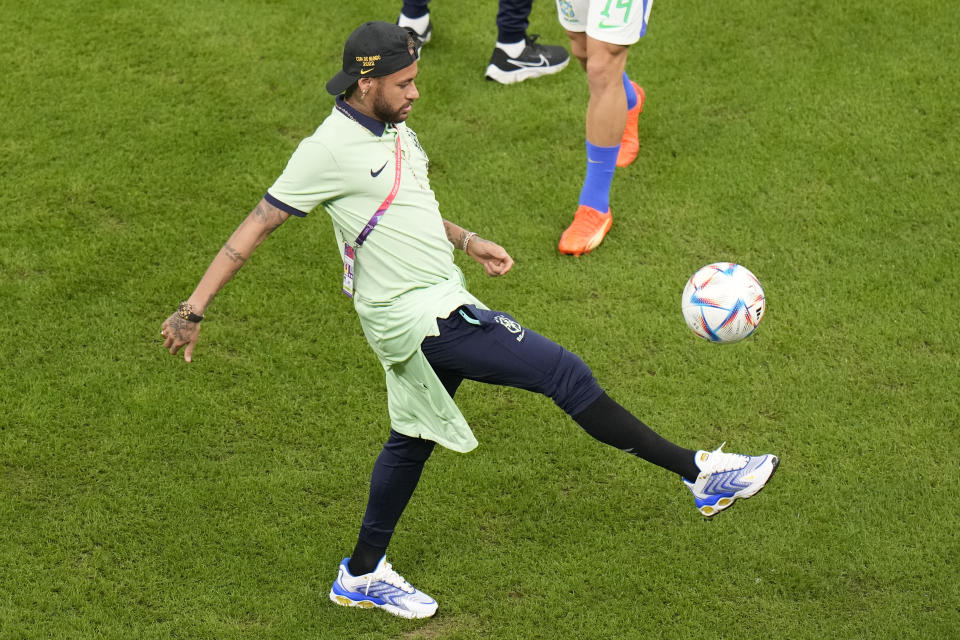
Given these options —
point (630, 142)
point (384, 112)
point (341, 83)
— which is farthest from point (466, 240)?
point (630, 142)

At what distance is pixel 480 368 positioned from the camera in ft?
12.9

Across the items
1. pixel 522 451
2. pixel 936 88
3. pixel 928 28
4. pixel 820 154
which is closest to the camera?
pixel 522 451

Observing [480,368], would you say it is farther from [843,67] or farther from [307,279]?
[843,67]

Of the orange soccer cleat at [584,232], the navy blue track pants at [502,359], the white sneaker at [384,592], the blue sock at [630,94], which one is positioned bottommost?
the white sneaker at [384,592]

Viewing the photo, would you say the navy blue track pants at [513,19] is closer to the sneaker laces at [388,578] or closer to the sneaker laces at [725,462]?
the sneaker laces at [725,462]

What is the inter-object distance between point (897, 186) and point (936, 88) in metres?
1.12

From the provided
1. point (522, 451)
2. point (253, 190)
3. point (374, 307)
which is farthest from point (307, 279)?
point (374, 307)

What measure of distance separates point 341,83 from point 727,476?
6.91 feet

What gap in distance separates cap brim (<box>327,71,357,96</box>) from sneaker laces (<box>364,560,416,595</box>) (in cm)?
191

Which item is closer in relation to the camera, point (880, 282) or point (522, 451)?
point (522, 451)

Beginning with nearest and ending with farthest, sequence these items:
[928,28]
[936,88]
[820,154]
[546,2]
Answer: [820,154] < [936,88] < [928,28] < [546,2]

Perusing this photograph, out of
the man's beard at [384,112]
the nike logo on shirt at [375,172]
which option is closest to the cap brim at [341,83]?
the man's beard at [384,112]

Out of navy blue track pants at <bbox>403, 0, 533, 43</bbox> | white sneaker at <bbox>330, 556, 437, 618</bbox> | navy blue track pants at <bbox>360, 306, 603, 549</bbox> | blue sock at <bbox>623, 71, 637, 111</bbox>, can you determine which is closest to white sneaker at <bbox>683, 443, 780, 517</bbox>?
navy blue track pants at <bbox>360, 306, 603, 549</bbox>

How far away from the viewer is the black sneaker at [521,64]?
7434mm
